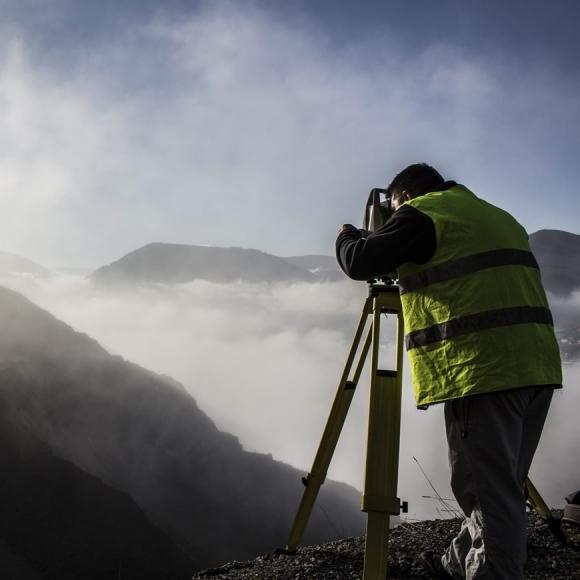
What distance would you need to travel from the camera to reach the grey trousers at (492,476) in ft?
7.97

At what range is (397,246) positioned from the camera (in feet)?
8.53

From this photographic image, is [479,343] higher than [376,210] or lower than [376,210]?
lower

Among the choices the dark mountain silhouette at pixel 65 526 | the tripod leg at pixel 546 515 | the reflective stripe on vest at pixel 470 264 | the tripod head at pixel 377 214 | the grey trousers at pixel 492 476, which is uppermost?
the tripod head at pixel 377 214

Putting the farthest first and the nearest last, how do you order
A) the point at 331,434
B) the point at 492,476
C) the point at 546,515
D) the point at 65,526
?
the point at 65,526, the point at 546,515, the point at 331,434, the point at 492,476

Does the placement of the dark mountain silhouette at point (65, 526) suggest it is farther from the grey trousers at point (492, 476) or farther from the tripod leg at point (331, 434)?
the grey trousers at point (492, 476)

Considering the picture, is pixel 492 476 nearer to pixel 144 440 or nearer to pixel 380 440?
pixel 380 440

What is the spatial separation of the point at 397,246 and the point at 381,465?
1236 millimetres

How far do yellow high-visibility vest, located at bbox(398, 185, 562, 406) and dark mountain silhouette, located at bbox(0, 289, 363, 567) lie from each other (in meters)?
24.1

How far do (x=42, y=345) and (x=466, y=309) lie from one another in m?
29.7

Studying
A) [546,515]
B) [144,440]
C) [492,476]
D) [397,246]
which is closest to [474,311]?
[397,246]

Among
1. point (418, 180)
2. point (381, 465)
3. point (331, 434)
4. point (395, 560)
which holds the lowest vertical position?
point (395, 560)

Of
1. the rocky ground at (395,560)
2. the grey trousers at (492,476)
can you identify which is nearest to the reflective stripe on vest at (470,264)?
the grey trousers at (492,476)

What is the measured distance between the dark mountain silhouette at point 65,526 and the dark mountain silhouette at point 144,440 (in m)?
0.84

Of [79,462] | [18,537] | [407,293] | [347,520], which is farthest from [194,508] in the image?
[407,293]
